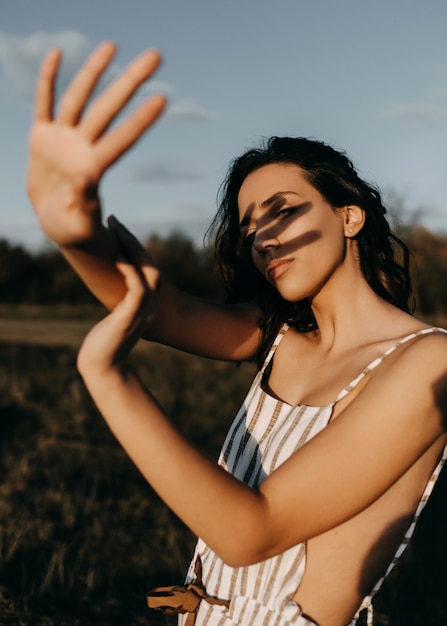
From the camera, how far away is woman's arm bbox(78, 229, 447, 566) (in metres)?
1.15

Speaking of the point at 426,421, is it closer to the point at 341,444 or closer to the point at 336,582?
the point at 341,444

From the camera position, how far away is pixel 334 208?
75.2 inches

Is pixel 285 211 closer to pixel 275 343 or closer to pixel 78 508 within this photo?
pixel 275 343

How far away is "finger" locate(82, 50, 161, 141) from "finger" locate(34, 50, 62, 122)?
0.07 metres

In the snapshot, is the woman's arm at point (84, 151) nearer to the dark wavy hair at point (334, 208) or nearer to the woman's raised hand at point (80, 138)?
the woman's raised hand at point (80, 138)

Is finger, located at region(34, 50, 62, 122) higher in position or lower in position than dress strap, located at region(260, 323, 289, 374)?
higher

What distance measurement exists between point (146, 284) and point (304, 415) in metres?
0.69

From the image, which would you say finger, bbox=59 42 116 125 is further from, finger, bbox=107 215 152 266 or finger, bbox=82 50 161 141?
finger, bbox=107 215 152 266

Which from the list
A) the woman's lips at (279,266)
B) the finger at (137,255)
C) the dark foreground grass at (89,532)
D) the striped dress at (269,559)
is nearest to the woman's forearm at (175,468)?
the finger at (137,255)

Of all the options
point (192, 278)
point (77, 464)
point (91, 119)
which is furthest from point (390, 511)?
point (192, 278)

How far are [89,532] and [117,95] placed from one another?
11.7 feet

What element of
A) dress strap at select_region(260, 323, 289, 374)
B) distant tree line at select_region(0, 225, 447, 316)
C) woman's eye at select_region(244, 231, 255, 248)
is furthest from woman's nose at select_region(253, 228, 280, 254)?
distant tree line at select_region(0, 225, 447, 316)

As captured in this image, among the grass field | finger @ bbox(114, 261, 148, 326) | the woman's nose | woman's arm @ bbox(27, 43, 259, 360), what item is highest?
woman's arm @ bbox(27, 43, 259, 360)

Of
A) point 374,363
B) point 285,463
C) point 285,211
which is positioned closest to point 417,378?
point 374,363
